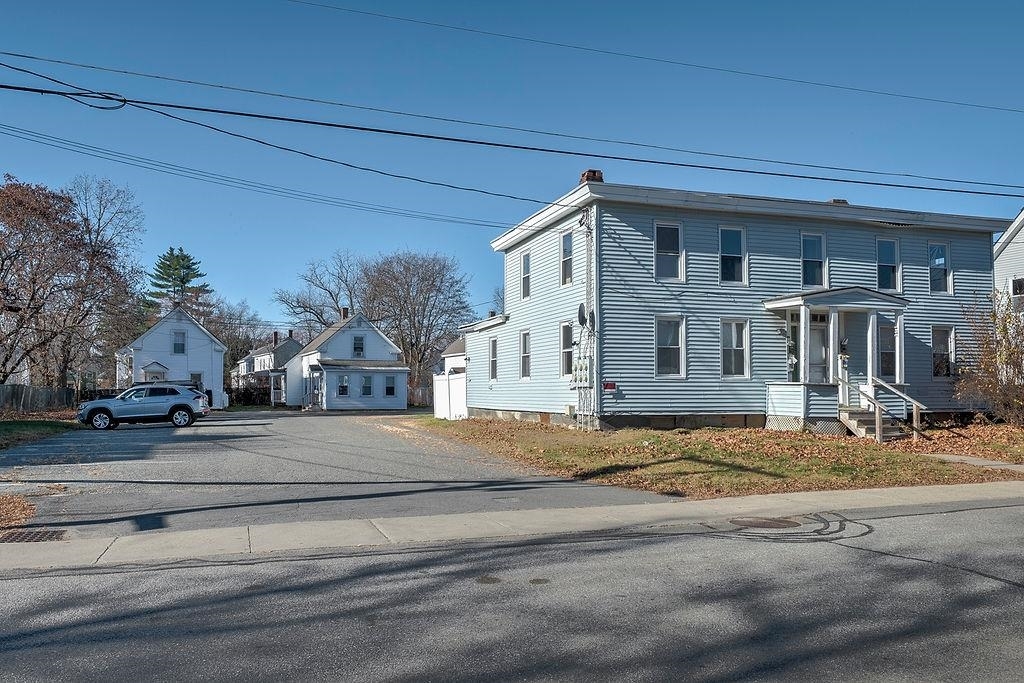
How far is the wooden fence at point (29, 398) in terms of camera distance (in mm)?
40006

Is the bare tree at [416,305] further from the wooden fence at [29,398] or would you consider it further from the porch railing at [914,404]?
the porch railing at [914,404]

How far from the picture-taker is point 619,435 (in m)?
21.2

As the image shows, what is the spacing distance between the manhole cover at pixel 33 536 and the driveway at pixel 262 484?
0.21 meters

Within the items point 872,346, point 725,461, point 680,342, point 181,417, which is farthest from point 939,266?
point 181,417

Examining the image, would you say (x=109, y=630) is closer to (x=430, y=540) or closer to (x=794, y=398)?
(x=430, y=540)

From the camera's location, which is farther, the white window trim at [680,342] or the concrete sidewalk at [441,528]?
the white window trim at [680,342]

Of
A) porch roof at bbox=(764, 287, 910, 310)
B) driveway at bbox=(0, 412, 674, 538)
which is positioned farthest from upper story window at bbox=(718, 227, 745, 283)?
driveway at bbox=(0, 412, 674, 538)

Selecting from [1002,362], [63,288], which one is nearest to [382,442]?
[1002,362]

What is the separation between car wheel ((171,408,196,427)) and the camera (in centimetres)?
3259

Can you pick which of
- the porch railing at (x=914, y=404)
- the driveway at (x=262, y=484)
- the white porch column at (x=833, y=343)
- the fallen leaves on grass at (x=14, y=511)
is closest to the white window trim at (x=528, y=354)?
the driveway at (x=262, y=484)

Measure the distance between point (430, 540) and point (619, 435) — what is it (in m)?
11.8

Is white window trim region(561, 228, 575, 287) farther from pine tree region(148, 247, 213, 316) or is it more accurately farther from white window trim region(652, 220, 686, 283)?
pine tree region(148, 247, 213, 316)

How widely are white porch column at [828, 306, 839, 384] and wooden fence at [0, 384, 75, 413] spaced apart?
36387 millimetres

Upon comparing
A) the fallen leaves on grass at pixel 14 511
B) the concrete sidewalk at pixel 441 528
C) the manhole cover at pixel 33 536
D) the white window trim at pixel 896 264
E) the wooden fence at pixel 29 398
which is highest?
the white window trim at pixel 896 264
